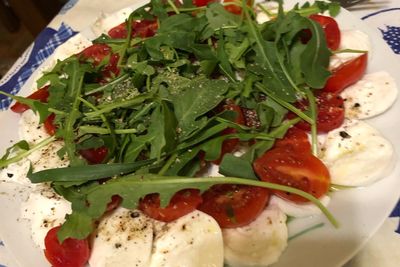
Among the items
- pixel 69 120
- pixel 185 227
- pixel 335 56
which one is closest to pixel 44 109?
pixel 69 120

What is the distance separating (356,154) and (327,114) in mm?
126

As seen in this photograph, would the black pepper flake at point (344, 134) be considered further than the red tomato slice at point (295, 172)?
Yes

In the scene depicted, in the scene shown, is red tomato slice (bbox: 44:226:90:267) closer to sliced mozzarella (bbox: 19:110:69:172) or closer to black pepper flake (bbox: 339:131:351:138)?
sliced mozzarella (bbox: 19:110:69:172)

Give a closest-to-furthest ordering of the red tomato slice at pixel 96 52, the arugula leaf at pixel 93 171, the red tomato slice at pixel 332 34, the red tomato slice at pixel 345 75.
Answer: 1. the arugula leaf at pixel 93 171
2. the red tomato slice at pixel 345 75
3. the red tomato slice at pixel 332 34
4. the red tomato slice at pixel 96 52

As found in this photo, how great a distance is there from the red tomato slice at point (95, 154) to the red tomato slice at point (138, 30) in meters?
0.49

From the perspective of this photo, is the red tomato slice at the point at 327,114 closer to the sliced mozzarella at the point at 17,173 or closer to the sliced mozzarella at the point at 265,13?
the sliced mozzarella at the point at 265,13

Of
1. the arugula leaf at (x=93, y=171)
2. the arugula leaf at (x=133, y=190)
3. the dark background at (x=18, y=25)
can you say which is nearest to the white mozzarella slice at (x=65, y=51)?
the arugula leaf at (x=93, y=171)

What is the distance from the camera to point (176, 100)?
51.3 inches

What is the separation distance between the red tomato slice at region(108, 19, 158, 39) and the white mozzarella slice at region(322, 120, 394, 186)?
2.41ft

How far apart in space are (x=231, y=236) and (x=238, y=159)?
0.59 feet

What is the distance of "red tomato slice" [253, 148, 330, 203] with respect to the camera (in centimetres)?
115

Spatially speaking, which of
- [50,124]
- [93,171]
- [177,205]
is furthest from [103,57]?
[177,205]

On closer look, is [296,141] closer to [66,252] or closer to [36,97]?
[66,252]

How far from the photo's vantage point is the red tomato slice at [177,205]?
1176 millimetres
